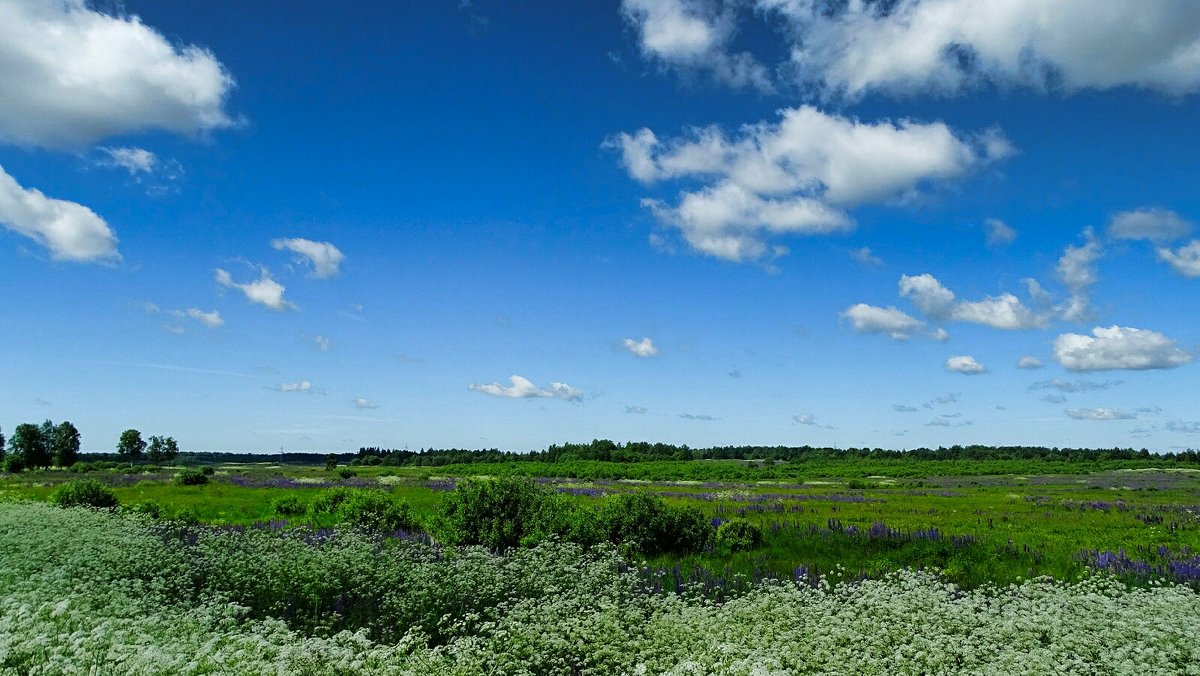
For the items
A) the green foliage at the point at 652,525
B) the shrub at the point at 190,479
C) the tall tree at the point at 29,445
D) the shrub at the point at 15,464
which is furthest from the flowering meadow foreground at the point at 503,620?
the tall tree at the point at 29,445

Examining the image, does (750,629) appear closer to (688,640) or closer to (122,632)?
(688,640)

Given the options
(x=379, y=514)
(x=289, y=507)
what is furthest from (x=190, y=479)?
(x=379, y=514)

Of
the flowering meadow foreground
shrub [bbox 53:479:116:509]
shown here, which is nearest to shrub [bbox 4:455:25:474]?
shrub [bbox 53:479:116:509]

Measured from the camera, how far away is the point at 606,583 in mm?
→ 10992

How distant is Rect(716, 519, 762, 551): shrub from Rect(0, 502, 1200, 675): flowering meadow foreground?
4155 mm

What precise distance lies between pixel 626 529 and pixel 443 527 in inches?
172

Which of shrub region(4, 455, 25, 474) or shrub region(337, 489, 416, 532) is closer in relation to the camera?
shrub region(337, 489, 416, 532)

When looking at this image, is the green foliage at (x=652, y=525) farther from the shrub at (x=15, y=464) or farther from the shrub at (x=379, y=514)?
the shrub at (x=15, y=464)

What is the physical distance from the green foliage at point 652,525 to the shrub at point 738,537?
0.32 meters

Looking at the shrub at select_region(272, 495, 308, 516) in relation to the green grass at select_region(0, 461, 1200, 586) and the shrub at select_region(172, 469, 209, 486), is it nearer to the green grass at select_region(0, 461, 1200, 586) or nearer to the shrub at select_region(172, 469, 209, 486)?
the green grass at select_region(0, 461, 1200, 586)

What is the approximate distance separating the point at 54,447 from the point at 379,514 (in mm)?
125219

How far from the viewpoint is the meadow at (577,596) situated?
22.4ft

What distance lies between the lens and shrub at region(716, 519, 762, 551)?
1605 centimetres

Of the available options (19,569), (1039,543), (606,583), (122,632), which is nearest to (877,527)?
(1039,543)
